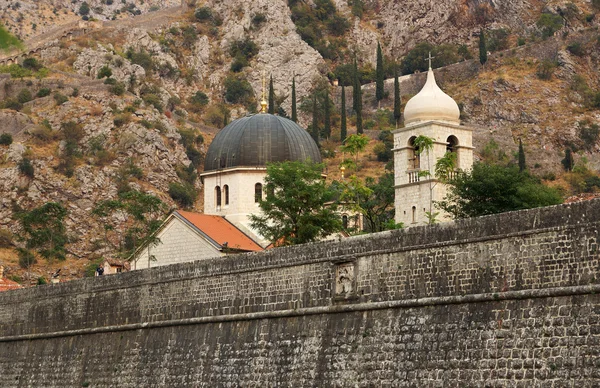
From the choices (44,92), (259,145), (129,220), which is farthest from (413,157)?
(44,92)

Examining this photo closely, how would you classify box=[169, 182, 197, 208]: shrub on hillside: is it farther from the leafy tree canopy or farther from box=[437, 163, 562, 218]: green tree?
box=[437, 163, 562, 218]: green tree

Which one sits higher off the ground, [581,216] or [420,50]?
[420,50]

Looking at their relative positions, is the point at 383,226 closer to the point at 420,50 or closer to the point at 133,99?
the point at 133,99

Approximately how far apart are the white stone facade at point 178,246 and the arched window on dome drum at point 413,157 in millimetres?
11103

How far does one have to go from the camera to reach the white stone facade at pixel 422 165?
50.9m

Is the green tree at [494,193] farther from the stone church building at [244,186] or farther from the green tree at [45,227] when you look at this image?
the green tree at [45,227]

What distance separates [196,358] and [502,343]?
1008 centimetres

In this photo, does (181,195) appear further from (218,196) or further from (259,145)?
(259,145)

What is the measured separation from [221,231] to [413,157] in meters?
10.6

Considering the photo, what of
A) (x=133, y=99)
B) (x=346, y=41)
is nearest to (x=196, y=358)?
(x=133, y=99)

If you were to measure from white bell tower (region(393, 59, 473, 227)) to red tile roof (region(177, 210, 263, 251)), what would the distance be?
8.48 meters

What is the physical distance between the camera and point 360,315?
2409 cm

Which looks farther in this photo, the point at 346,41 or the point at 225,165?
the point at 346,41

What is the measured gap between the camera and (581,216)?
1977cm
